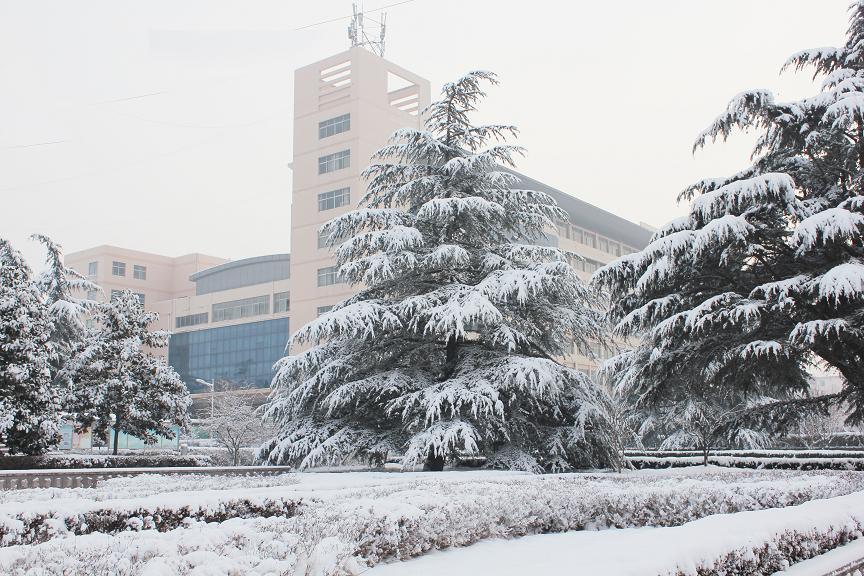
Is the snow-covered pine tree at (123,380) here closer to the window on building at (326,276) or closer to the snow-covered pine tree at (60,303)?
the snow-covered pine tree at (60,303)

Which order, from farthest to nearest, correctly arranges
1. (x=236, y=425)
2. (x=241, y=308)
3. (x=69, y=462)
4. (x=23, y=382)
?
(x=241, y=308), (x=236, y=425), (x=23, y=382), (x=69, y=462)

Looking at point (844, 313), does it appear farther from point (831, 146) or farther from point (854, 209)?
point (831, 146)

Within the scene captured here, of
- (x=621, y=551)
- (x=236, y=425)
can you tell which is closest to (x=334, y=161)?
(x=236, y=425)

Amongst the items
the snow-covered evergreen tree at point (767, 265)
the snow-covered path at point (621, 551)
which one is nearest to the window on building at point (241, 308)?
the snow-covered evergreen tree at point (767, 265)

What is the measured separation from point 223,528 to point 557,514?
12.2 ft

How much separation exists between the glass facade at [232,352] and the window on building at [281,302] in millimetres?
1193

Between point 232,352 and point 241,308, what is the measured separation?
4441mm

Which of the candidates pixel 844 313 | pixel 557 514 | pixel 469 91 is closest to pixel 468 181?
pixel 469 91

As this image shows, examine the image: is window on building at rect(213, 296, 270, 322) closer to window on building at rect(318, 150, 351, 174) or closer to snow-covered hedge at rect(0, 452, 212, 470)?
window on building at rect(318, 150, 351, 174)

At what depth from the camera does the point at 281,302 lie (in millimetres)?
74375

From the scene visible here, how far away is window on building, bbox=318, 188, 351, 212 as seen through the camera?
5631 cm

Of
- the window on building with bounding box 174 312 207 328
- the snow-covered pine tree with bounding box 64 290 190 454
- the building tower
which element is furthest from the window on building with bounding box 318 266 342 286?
the window on building with bounding box 174 312 207 328

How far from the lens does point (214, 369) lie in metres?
78.8

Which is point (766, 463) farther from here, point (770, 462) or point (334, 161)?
point (334, 161)
